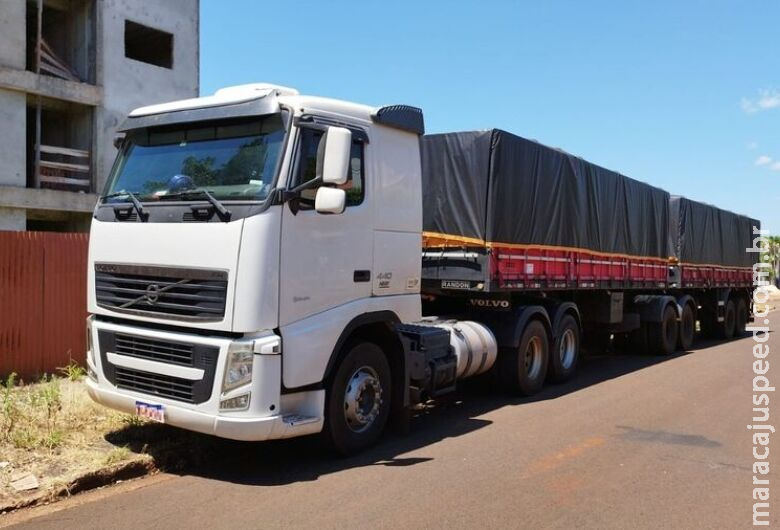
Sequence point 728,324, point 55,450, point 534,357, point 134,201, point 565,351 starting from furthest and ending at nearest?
1. point 728,324
2. point 565,351
3. point 534,357
4. point 55,450
5. point 134,201

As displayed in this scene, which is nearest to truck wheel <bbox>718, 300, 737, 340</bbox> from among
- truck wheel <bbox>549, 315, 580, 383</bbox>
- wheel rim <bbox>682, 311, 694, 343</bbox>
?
wheel rim <bbox>682, 311, 694, 343</bbox>

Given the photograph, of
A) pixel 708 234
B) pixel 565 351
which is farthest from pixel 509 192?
pixel 708 234

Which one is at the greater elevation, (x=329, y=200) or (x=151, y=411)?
(x=329, y=200)

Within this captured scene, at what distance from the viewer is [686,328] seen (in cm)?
1483

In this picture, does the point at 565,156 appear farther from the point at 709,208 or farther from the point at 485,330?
the point at 709,208

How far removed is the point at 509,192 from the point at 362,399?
12.5 feet

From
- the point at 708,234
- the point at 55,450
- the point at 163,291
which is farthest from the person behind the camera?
the point at 708,234

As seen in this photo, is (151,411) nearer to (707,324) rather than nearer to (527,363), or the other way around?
(527,363)

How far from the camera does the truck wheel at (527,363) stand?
28.0ft

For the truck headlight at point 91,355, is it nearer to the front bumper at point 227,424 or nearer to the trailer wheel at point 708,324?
the front bumper at point 227,424

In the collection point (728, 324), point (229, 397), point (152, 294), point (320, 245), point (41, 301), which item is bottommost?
point (728, 324)

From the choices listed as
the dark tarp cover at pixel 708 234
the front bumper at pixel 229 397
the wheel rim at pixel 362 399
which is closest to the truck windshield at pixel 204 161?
the front bumper at pixel 229 397

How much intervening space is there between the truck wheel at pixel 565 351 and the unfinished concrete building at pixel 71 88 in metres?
13.3

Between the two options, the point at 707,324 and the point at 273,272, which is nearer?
the point at 273,272
